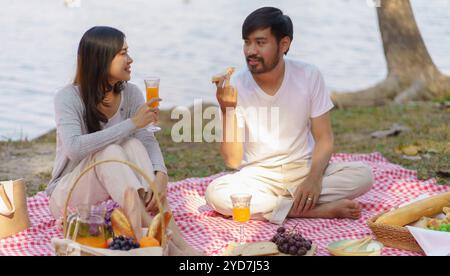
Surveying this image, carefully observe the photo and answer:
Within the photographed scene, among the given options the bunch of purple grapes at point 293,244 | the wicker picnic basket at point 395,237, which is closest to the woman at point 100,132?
the bunch of purple grapes at point 293,244

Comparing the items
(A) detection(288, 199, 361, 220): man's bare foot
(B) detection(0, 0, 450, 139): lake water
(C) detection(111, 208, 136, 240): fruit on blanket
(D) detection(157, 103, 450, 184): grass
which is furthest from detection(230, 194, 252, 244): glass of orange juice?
(B) detection(0, 0, 450, 139): lake water

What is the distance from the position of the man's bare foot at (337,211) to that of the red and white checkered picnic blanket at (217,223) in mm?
42

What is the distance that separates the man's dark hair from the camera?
4.69 meters

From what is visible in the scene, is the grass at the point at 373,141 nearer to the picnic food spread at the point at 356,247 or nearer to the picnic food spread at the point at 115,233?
the picnic food spread at the point at 356,247

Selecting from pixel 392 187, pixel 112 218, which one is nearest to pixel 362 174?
pixel 392 187

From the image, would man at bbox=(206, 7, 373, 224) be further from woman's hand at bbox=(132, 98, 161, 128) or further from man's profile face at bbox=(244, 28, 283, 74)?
woman's hand at bbox=(132, 98, 161, 128)

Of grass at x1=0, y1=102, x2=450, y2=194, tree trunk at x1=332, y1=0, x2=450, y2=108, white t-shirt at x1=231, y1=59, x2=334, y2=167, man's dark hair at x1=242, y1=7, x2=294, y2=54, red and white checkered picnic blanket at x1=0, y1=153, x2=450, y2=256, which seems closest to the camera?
red and white checkered picnic blanket at x1=0, y1=153, x2=450, y2=256

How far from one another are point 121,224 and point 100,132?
2.57ft

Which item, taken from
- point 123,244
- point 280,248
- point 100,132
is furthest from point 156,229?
point 100,132

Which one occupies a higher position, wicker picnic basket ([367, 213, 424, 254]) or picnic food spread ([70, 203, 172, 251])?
picnic food spread ([70, 203, 172, 251])

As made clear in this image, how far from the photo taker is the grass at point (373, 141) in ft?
21.1

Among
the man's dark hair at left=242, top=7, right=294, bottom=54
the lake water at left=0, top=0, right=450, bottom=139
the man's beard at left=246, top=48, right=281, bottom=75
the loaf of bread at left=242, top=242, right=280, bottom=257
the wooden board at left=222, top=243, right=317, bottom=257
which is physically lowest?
the lake water at left=0, top=0, right=450, bottom=139

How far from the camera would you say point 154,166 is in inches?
181

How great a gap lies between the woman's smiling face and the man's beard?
79cm
